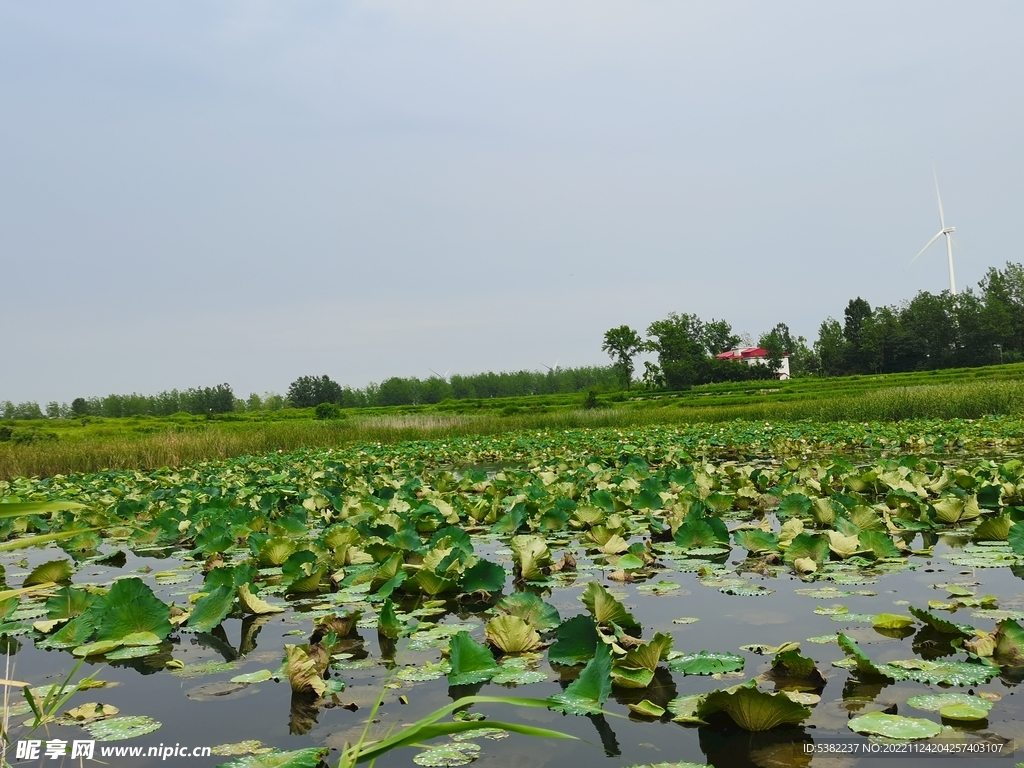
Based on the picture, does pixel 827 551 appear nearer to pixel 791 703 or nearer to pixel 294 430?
pixel 791 703

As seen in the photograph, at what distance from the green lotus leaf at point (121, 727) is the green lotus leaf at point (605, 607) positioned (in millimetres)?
1416

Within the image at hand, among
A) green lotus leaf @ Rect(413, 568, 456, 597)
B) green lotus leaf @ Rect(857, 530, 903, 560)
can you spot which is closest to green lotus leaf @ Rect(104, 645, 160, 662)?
green lotus leaf @ Rect(413, 568, 456, 597)

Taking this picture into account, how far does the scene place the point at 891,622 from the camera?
2707 mm

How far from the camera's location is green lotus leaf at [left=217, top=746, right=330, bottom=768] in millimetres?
1798

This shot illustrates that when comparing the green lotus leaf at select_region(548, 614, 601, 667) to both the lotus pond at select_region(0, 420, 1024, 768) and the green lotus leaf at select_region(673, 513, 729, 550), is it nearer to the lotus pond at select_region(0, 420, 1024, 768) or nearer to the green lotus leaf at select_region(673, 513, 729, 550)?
the lotus pond at select_region(0, 420, 1024, 768)

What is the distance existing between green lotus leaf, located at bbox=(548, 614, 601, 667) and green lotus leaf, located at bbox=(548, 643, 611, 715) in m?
0.35

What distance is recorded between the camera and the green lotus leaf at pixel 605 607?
270cm

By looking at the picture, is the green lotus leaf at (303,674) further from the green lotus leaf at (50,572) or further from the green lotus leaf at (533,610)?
the green lotus leaf at (50,572)

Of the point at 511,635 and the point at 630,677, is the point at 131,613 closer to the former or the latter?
the point at 511,635

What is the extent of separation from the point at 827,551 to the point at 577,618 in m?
1.91

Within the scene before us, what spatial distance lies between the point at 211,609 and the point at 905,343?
2555 inches

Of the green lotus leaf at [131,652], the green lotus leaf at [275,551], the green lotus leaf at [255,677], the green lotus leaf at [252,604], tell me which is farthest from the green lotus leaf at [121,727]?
the green lotus leaf at [275,551]

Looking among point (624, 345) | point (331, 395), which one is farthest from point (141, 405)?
point (624, 345)

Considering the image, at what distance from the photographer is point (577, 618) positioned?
2441mm
